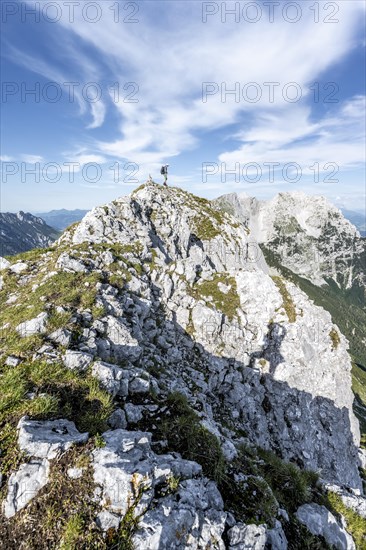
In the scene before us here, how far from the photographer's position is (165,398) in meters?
11.4

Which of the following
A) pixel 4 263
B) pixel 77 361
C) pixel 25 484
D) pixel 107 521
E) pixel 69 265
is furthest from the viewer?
pixel 4 263

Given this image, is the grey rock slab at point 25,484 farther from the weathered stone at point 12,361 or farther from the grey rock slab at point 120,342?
the grey rock slab at point 120,342

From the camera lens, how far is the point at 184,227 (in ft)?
129

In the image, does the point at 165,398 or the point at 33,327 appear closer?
the point at 165,398

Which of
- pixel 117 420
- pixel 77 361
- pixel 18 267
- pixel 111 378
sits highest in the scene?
pixel 18 267

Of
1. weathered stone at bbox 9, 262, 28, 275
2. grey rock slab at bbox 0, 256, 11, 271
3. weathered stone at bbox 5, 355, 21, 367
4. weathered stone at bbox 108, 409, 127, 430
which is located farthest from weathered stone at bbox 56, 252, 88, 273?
weathered stone at bbox 108, 409, 127, 430

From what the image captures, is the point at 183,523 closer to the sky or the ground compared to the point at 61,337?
closer to the ground

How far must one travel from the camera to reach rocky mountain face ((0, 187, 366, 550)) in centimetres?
609

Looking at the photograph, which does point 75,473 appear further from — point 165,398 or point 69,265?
point 69,265

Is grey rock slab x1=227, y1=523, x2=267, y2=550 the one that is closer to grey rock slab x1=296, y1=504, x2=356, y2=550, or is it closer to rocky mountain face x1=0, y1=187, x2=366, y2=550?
rocky mountain face x1=0, y1=187, x2=366, y2=550

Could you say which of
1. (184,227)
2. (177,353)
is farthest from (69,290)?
(184,227)

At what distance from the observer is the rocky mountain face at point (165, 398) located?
609 centimetres

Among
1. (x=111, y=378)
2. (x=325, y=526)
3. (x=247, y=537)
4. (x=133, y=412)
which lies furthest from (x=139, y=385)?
(x=325, y=526)

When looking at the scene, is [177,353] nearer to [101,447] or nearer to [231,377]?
[231,377]
